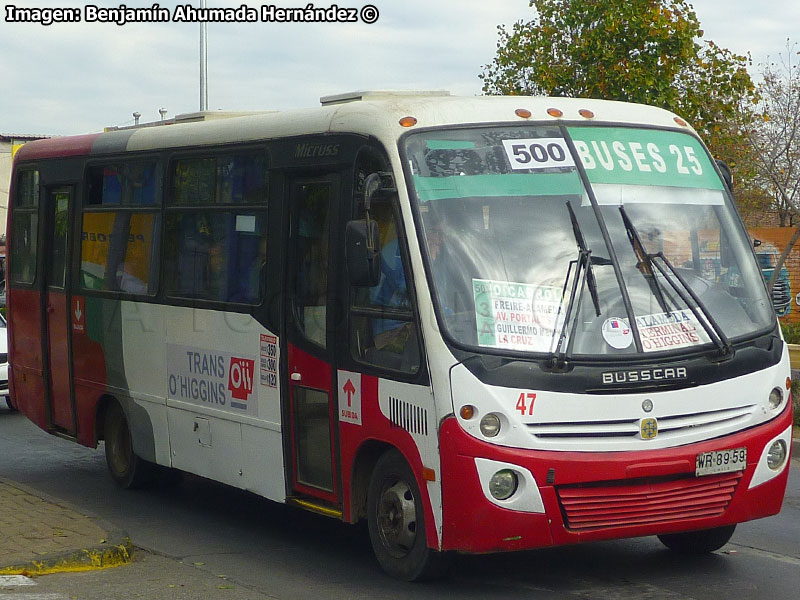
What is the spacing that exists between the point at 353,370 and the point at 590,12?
17.7 meters

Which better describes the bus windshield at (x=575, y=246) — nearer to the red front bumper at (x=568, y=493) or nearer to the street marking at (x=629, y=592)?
the red front bumper at (x=568, y=493)

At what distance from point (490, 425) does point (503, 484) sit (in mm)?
298

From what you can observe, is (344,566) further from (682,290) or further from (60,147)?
(60,147)

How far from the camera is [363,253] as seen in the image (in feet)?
23.3

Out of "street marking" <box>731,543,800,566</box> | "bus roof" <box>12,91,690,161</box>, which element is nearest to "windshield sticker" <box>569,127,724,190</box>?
"bus roof" <box>12,91,690,161</box>

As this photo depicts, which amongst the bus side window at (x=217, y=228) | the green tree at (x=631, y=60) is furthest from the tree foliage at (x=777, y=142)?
the bus side window at (x=217, y=228)

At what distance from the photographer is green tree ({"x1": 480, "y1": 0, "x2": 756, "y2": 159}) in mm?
23531

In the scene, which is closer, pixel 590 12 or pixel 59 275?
pixel 59 275

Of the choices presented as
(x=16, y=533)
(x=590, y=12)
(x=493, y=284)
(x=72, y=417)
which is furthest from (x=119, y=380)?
(x=590, y=12)

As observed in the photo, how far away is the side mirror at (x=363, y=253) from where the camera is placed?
7.08 meters

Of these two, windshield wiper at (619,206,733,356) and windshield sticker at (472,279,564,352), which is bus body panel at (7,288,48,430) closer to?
windshield sticker at (472,279,564,352)

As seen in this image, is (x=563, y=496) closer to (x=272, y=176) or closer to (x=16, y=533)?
(x=272, y=176)

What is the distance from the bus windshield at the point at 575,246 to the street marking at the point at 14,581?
2.68 metres

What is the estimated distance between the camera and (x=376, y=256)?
7129 mm
